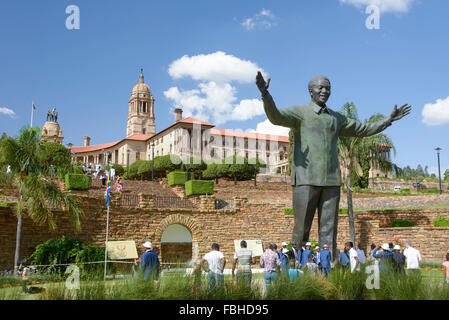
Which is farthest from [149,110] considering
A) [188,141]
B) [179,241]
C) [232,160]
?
[179,241]

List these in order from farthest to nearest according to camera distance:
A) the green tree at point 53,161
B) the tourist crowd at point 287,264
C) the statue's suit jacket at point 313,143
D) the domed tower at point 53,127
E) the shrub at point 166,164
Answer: the domed tower at point 53,127 < the shrub at point 166,164 < the green tree at point 53,161 < the statue's suit jacket at point 313,143 < the tourist crowd at point 287,264

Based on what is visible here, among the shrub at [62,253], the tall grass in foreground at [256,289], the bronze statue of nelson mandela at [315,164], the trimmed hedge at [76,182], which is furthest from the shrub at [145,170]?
the tall grass in foreground at [256,289]

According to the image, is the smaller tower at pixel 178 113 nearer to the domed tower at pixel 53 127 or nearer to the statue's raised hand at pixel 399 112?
the domed tower at pixel 53 127

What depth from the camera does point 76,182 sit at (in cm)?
2588

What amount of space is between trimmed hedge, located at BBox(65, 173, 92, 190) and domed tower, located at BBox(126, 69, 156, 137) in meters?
82.3

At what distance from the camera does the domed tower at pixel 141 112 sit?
107312 millimetres

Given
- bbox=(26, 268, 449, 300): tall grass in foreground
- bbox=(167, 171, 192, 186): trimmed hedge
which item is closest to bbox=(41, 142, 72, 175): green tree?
bbox=(26, 268, 449, 300): tall grass in foreground

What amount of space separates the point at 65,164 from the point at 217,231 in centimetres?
1039

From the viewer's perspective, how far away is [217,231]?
23.1m

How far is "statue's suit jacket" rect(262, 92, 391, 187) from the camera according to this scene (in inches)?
241

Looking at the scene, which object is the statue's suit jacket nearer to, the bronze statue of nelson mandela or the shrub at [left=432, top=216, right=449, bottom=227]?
the bronze statue of nelson mandela

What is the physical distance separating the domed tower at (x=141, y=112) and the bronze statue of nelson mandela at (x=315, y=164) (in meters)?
103
